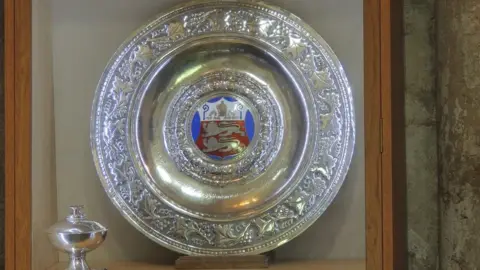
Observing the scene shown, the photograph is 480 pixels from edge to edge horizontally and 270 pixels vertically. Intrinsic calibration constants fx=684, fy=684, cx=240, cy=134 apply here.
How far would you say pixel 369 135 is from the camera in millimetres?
879

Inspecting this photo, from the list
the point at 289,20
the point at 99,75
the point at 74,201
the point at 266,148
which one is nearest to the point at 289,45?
the point at 289,20

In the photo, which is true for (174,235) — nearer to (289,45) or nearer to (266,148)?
(266,148)

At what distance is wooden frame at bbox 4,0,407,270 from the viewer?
0.86 m

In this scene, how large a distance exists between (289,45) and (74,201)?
0.39 m

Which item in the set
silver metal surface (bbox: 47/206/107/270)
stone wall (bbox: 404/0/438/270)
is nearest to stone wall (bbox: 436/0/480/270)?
stone wall (bbox: 404/0/438/270)

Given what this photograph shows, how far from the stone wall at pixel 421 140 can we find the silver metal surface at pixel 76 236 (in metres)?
0.44

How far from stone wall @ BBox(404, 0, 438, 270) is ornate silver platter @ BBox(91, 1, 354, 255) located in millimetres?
102

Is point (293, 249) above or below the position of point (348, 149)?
below

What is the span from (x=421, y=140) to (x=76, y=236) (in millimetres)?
497

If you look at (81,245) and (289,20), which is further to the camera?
(289,20)

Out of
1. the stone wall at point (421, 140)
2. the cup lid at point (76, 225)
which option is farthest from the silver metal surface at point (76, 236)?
the stone wall at point (421, 140)

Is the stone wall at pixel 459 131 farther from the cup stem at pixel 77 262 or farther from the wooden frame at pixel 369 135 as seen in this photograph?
the cup stem at pixel 77 262

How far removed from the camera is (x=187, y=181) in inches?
40.0

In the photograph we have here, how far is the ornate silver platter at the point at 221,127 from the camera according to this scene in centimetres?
99
